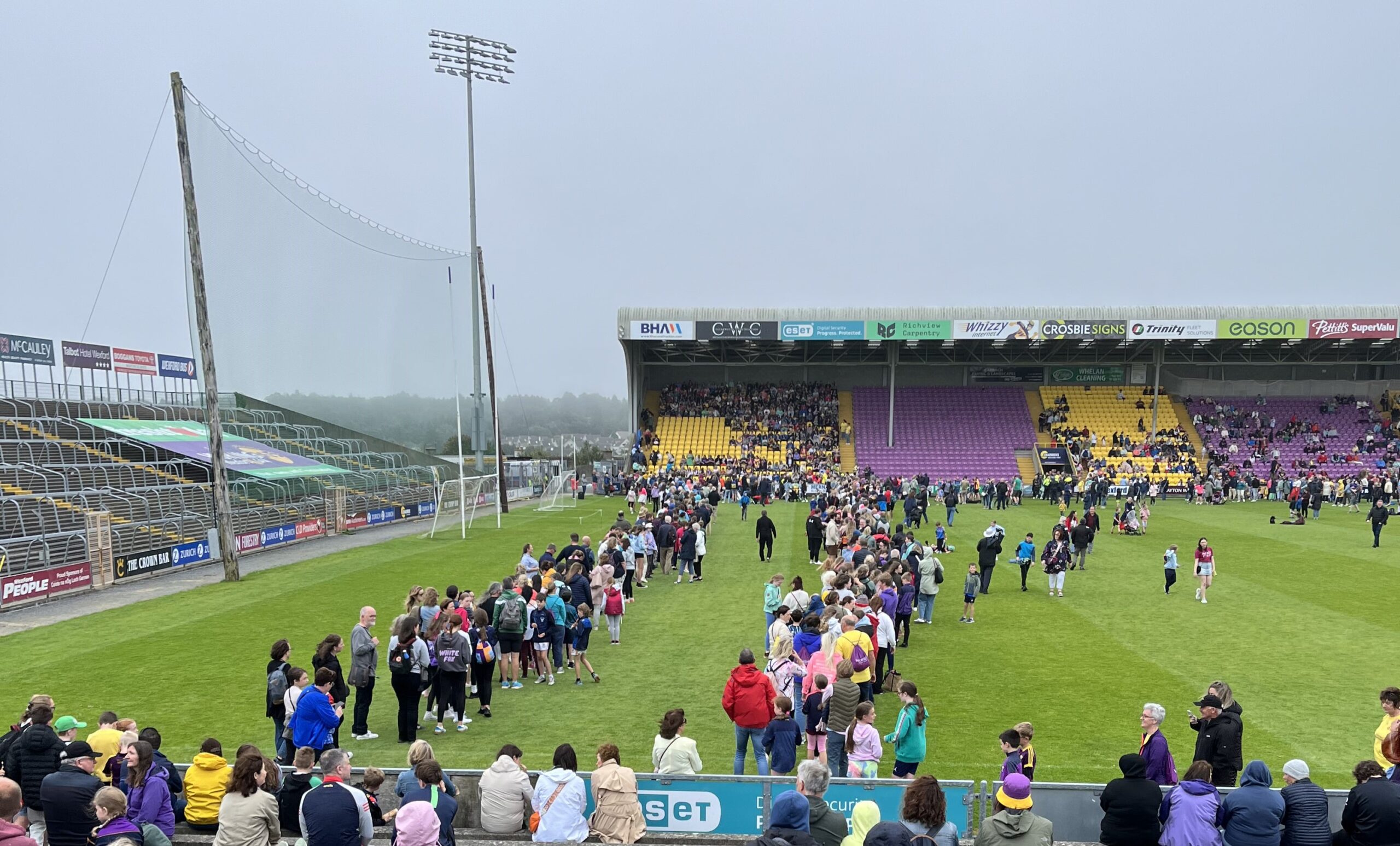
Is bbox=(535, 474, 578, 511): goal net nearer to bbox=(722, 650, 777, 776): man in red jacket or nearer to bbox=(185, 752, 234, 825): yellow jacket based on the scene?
bbox=(722, 650, 777, 776): man in red jacket

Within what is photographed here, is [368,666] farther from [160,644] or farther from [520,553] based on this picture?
[520,553]

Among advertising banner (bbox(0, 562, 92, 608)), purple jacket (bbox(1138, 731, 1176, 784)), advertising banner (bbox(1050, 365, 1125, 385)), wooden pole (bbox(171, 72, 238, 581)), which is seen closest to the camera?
purple jacket (bbox(1138, 731, 1176, 784))

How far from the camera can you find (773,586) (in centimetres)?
1177

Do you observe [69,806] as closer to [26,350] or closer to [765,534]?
[765,534]

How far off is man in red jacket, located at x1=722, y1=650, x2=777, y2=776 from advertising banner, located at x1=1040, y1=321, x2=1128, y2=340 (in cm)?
3881

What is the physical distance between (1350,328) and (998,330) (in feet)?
56.1

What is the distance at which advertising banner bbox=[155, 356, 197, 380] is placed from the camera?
111 ft

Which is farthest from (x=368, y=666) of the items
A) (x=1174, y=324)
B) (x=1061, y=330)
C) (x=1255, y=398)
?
(x=1255, y=398)

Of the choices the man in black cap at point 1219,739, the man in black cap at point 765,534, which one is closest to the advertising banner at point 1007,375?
the man in black cap at point 765,534

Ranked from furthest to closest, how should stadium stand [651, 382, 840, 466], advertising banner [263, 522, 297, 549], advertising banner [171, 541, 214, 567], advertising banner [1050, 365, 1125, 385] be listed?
advertising banner [1050, 365, 1125, 385] → stadium stand [651, 382, 840, 466] → advertising banner [263, 522, 297, 549] → advertising banner [171, 541, 214, 567]

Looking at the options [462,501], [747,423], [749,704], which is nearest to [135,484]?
[462,501]

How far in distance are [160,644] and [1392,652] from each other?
19.4 m

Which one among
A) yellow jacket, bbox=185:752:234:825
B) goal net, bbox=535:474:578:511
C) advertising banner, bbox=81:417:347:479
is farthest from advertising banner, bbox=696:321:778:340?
yellow jacket, bbox=185:752:234:825

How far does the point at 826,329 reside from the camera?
42.8 meters
